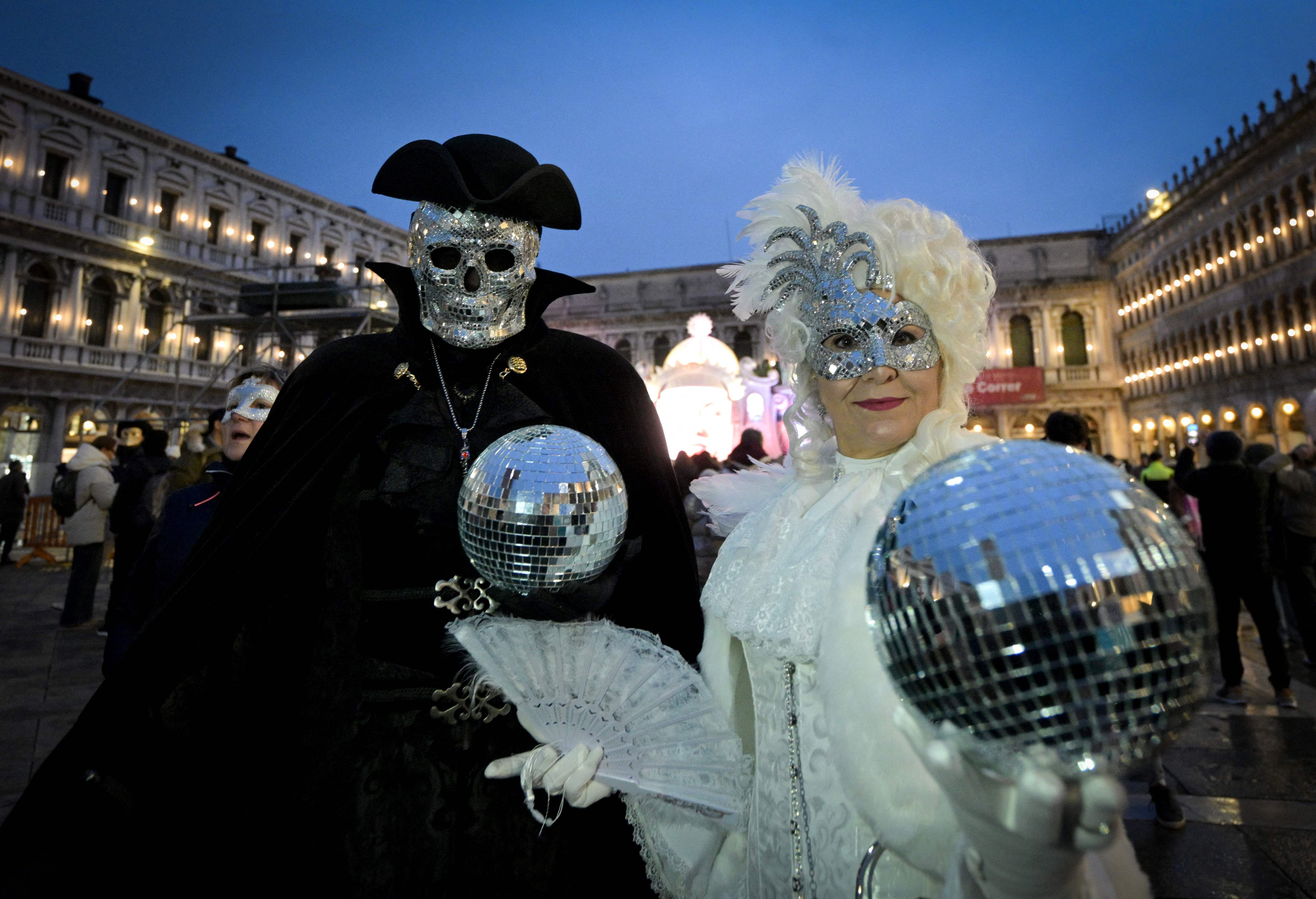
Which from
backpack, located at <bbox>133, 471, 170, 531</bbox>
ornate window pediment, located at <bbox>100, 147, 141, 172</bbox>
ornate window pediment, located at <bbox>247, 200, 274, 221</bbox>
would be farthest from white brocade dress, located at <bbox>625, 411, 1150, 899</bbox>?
ornate window pediment, located at <bbox>247, 200, 274, 221</bbox>

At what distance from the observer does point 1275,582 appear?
7.37m

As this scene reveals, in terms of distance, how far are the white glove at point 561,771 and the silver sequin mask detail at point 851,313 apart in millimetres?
946

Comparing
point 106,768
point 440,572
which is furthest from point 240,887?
point 440,572

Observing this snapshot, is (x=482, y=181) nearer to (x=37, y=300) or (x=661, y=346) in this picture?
(x=37, y=300)

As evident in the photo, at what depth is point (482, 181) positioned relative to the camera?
68.5 inches

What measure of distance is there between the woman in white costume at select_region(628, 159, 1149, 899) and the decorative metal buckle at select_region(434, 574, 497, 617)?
54 centimetres

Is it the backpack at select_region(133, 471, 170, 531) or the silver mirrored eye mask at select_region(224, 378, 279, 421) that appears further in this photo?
the backpack at select_region(133, 471, 170, 531)

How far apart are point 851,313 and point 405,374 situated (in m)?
1.21

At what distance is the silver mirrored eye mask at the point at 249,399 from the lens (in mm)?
3008

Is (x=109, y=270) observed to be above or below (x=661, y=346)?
below

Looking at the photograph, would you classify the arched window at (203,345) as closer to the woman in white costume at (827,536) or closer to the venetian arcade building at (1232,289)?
the woman in white costume at (827,536)

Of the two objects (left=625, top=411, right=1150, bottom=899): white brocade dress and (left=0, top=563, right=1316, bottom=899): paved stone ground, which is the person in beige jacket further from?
(left=625, top=411, right=1150, bottom=899): white brocade dress

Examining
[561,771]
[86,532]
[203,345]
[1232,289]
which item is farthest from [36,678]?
[1232,289]

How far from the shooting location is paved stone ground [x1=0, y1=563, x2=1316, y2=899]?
8.60 ft
